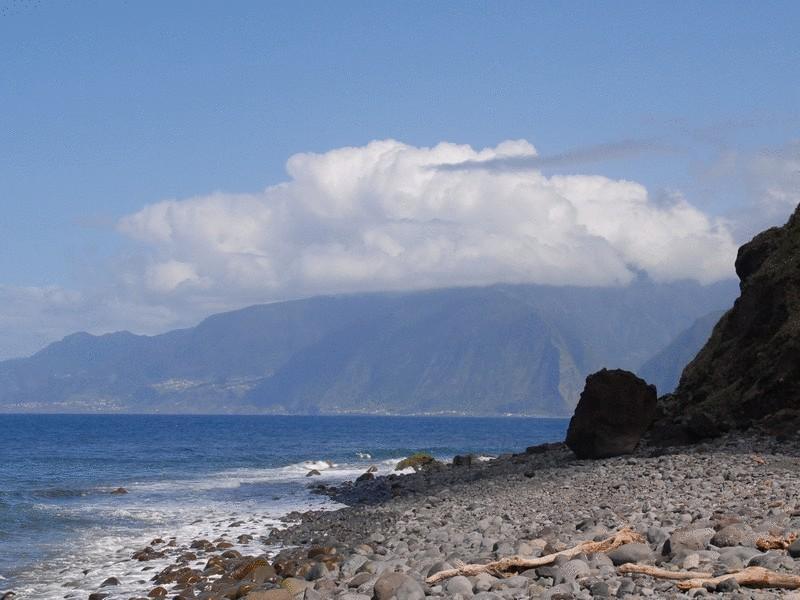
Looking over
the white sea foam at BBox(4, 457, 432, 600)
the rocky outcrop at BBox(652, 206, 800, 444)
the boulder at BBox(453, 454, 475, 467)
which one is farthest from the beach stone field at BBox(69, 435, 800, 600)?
the boulder at BBox(453, 454, 475, 467)

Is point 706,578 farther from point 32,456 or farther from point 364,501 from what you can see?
point 32,456

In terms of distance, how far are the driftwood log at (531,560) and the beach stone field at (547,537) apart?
0.04 metres

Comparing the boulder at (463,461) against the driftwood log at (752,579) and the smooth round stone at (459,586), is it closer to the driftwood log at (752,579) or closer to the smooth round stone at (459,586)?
the smooth round stone at (459,586)

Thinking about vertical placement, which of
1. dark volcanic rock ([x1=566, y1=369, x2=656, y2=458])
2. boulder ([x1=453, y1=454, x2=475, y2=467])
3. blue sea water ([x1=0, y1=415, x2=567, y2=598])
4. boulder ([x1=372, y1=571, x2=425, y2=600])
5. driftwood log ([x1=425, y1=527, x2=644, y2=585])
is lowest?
blue sea water ([x1=0, y1=415, x2=567, y2=598])

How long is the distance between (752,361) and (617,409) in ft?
Result: 18.5

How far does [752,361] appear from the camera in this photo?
32625 mm

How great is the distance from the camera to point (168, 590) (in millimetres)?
19797

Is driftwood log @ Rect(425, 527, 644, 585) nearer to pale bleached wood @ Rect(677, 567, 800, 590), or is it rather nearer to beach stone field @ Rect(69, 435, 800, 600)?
beach stone field @ Rect(69, 435, 800, 600)

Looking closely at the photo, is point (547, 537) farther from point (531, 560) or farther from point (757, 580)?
point (757, 580)

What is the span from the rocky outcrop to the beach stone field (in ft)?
7.87

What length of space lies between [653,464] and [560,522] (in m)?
7.85

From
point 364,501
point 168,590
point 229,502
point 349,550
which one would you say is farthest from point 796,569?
point 229,502

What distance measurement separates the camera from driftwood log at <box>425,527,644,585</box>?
42.8 ft

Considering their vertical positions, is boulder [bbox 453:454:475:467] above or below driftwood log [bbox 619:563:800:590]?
below
